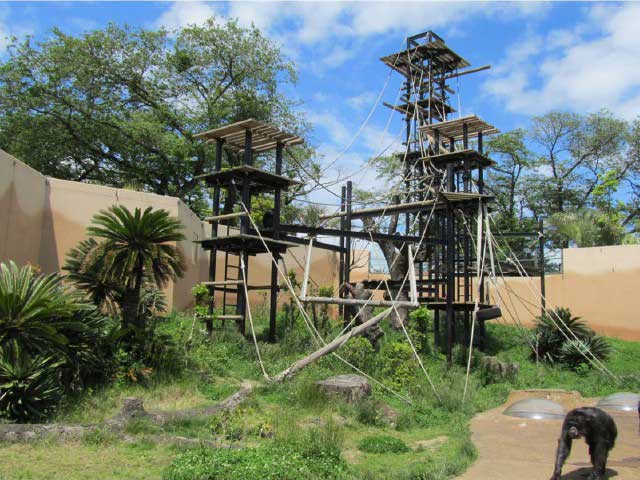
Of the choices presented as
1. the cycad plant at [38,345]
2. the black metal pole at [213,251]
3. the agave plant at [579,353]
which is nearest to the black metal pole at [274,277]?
the black metal pole at [213,251]

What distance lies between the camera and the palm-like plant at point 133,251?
11.4m

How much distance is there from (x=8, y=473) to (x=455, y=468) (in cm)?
467

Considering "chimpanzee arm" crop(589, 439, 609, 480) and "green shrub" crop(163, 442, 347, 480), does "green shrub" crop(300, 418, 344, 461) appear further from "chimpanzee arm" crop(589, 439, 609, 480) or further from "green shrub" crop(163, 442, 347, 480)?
"chimpanzee arm" crop(589, 439, 609, 480)

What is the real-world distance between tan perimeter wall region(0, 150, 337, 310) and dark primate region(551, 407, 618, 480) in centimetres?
807

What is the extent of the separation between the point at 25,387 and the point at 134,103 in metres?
21.6

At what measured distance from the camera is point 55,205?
51.3 feet

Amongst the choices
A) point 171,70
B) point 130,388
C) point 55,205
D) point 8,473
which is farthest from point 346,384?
point 171,70

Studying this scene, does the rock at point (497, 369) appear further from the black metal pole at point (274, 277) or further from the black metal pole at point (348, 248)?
the black metal pole at point (274, 277)

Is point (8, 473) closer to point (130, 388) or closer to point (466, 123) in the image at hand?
point (130, 388)

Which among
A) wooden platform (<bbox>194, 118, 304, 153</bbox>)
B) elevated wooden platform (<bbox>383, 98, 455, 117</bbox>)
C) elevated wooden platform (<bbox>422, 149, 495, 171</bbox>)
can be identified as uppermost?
elevated wooden platform (<bbox>383, 98, 455, 117</bbox>)

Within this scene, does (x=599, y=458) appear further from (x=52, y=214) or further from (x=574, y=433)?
(x=52, y=214)

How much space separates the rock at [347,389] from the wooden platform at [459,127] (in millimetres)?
9310

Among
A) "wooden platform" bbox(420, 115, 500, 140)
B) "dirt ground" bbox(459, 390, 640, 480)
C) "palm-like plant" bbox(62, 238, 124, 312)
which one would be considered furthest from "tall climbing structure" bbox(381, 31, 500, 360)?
"palm-like plant" bbox(62, 238, 124, 312)

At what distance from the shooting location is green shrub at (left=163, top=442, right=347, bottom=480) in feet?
19.9
